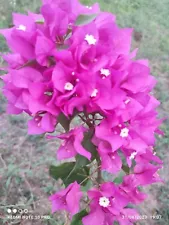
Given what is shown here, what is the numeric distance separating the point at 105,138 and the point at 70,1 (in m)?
0.38

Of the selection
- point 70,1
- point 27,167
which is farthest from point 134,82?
point 27,167

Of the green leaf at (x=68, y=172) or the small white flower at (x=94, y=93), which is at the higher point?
the small white flower at (x=94, y=93)

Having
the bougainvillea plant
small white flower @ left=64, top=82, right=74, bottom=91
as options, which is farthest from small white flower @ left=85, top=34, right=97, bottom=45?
small white flower @ left=64, top=82, right=74, bottom=91

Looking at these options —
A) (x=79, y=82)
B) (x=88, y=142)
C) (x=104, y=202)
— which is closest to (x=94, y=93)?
(x=79, y=82)

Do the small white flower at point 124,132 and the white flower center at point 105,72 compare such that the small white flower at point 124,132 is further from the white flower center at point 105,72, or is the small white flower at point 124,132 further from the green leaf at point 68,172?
the green leaf at point 68,172

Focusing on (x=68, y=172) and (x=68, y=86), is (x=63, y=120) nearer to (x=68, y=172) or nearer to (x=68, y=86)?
(x=68, y=86)

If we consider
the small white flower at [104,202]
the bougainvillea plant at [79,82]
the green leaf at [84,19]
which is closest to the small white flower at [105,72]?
the bougainvillea plant at [79,82]

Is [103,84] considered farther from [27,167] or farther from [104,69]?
[27,167]

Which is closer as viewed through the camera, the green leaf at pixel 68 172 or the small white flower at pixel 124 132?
the small white flower at pixel 124 132

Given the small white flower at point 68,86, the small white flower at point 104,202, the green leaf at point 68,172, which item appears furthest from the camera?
the green leaf at point 68,172

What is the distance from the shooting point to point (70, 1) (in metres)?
1.00

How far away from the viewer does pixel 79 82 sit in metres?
0.93

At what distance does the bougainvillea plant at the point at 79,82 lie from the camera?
931 mm

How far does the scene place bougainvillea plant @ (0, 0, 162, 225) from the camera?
931 mm
